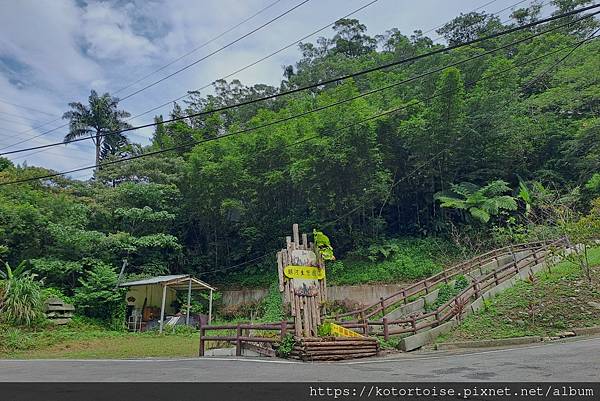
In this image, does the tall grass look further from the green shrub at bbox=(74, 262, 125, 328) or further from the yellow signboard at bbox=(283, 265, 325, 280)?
the yellow signboard at bbox=(283, 265, 325, 280)

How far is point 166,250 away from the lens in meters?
25.4

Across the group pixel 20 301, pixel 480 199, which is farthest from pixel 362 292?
pixel 20 301

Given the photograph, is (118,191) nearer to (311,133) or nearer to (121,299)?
(121,299)

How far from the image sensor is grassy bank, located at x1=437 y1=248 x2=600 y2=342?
9.82 meters

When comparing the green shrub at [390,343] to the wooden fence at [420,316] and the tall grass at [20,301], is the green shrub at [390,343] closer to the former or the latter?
the wooden fence at [420,316]

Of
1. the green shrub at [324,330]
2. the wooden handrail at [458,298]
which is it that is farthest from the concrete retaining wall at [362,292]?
the green shrub at [324,330]

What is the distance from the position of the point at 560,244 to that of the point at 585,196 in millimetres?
6947

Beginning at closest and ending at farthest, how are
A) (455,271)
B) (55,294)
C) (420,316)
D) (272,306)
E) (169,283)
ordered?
(420,316), (455,271), (55,294), (169,283), (272,306)

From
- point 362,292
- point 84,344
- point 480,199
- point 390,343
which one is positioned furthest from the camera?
point 362,292

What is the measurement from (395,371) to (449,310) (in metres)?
5.79

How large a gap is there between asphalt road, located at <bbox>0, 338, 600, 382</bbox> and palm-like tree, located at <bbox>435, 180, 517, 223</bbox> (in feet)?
37.5

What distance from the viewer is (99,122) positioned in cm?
3891

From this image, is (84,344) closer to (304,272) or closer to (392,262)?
(304,272)

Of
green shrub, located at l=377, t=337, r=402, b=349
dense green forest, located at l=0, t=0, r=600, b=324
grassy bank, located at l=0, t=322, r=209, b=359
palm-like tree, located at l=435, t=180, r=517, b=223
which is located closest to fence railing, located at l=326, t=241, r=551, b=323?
dense green forest, located at l=0, t=0, r=600, b=324
